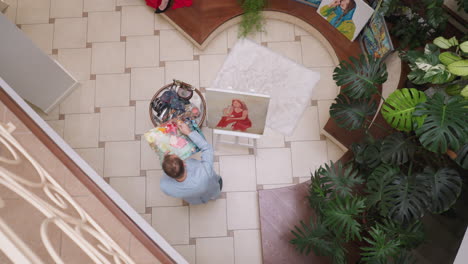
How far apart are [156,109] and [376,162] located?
215 cm

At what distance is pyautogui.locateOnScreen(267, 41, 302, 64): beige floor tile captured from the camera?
4.67 metres

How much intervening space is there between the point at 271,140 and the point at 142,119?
159 centimetres

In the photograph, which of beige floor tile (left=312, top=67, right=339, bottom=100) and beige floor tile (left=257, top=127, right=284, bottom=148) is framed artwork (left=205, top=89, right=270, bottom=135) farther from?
beige floor tile (left=312, top=67, right=339, bottom=100)

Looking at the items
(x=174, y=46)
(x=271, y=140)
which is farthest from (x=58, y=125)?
(x=271, y=140)

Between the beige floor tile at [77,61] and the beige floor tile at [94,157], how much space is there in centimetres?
95

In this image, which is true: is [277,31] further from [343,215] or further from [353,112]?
[343,215]

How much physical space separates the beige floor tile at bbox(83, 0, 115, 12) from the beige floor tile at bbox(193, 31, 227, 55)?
1341 millimetres

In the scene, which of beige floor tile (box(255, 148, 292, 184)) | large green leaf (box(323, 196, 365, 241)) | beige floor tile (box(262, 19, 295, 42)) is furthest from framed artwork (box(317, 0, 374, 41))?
large green leaf (box(323, 196, 365, 241))

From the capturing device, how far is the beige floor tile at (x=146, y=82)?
4562 mm

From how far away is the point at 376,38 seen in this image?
402 centimetres

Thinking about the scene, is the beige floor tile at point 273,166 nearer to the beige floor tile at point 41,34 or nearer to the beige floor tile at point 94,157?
the beige floor tile at point 94,157

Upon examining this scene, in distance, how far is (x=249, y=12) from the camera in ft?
15.1

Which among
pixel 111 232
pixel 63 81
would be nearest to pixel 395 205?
pixel 111 232

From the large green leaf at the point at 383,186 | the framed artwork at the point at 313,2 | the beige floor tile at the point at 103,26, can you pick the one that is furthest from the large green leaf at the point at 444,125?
the beige floor tile at the point at 103,26
